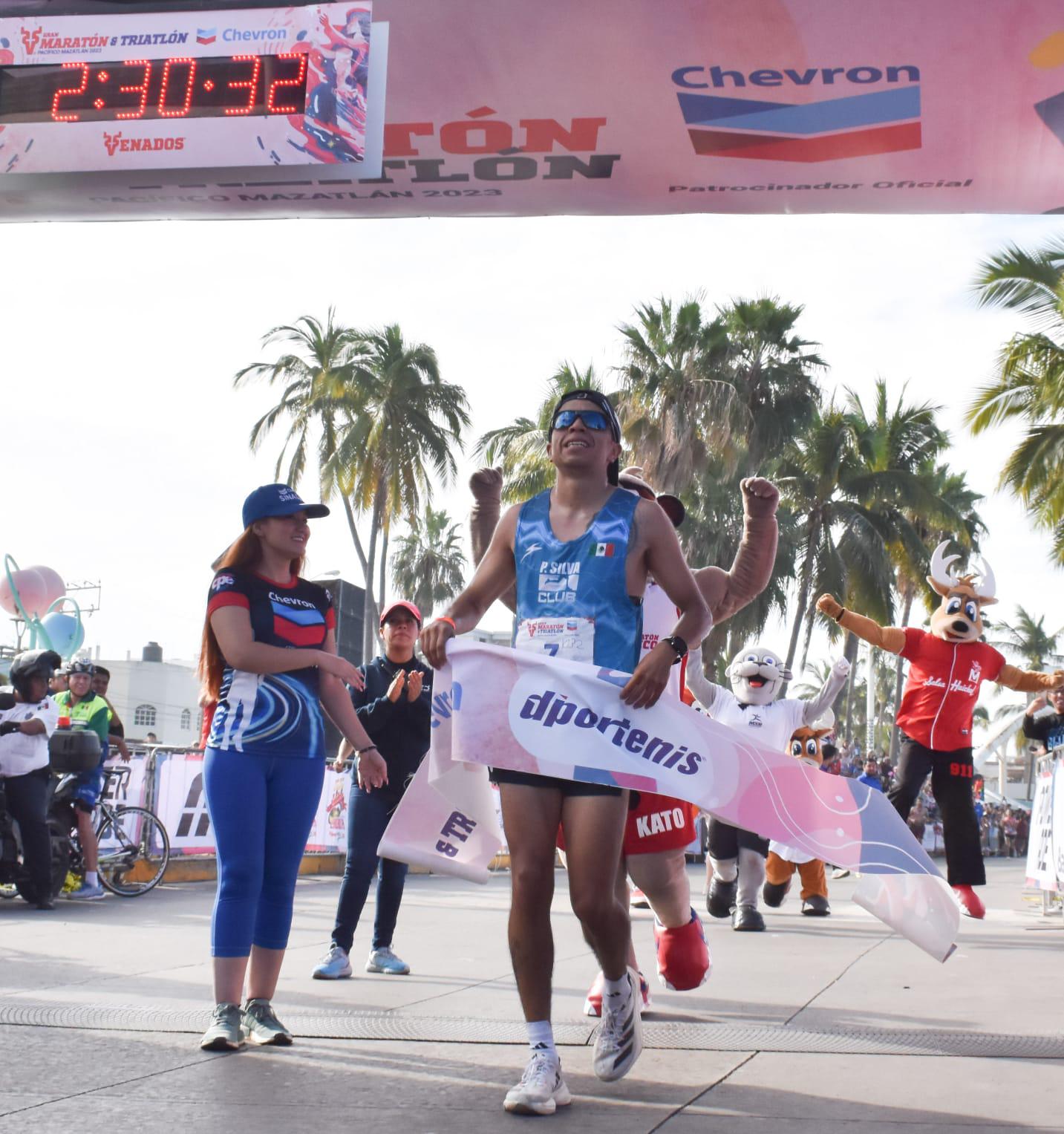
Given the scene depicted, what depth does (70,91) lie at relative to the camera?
28.2 ft

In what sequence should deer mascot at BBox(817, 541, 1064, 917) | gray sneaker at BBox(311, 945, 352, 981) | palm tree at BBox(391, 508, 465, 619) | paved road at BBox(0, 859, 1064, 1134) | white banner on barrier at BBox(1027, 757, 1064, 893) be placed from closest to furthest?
1. paved road at BBox(0, 859, 1064, 1134)
2. gray sneaker at BBox(311, 945, 352, 981)
3. deer mascot at BBox(817, 541, 1064, 917)
4. white banner on barrier at BBox(1027, 757, 1064, 893)
5. palm tree at BBox(391, 508, 465, 619)

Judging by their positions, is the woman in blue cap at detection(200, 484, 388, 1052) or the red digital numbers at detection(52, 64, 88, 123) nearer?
the woman in blue cap at detection(200, 484, 388, 1052)

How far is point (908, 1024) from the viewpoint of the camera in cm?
457

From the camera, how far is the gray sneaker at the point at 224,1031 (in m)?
4.00

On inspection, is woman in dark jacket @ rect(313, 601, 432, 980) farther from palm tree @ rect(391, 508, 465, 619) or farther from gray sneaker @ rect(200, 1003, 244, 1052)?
palm tree @ rect(391, 508, 465, 619)

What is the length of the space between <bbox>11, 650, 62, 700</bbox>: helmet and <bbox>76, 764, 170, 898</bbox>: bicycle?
1.58 meters

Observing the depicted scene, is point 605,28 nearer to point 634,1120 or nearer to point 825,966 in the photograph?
point 825,966

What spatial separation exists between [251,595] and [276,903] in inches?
40.0

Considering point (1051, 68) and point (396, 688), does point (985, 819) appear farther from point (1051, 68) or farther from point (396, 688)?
point (396, 688)

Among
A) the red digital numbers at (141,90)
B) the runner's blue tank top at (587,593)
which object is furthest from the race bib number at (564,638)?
the red digital numbers at (141,90)

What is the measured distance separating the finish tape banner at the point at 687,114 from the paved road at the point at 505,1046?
481 centimetres

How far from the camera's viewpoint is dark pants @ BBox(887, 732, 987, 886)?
814 centimetres

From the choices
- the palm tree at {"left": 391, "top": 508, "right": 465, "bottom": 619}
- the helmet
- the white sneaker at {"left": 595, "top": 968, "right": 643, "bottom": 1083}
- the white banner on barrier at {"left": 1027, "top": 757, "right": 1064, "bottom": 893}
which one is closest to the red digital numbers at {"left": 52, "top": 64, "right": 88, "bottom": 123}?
the helmet

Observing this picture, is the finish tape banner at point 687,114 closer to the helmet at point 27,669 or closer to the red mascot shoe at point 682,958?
the helmet at point 27,669
